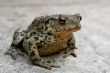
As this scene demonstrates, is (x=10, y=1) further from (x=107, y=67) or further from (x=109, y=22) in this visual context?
(x=107, y=67)

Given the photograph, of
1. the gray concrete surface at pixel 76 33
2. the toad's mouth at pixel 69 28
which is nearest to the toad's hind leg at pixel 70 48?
the gray concrete surface at pixel 76 33

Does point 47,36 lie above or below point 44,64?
above

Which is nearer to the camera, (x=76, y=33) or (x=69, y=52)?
(x=69, y=52)

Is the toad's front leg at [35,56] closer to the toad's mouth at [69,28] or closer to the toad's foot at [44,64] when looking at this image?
the toad's foot at [44,64]

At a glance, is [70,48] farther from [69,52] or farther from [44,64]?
[44,64]

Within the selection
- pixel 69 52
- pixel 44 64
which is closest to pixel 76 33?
pixel 69 52

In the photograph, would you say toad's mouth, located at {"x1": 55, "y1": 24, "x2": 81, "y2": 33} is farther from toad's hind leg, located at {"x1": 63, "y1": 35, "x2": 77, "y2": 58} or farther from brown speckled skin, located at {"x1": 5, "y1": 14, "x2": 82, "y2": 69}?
toad's hind leg, located at {"x1": 63, "y1": 35, "x2": 77, "y2": 58}
